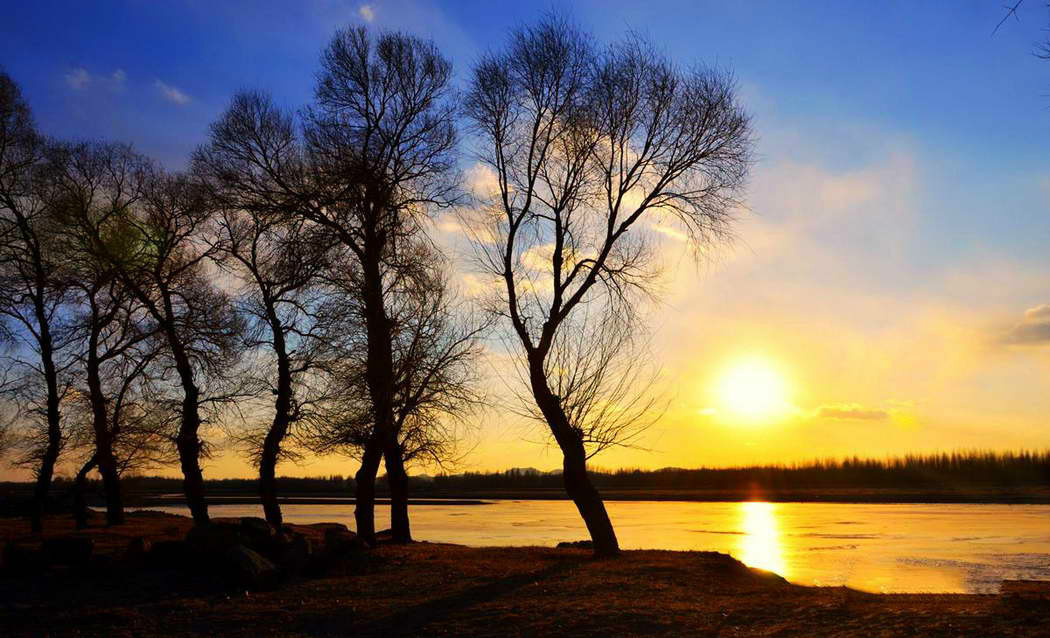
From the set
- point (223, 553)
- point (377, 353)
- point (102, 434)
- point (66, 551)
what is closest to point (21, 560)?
point (66, 551)

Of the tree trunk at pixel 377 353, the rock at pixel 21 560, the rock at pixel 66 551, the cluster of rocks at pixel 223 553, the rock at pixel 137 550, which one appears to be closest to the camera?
the cluster of rocks at pixel 223 553

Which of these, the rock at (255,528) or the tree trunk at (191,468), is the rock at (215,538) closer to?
the rock at (255,528)

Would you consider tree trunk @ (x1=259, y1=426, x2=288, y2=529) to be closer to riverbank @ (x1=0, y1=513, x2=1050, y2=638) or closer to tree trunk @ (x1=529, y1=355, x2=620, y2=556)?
riverbank @ (x1=0, y1=513, x2=1050, y2=638)

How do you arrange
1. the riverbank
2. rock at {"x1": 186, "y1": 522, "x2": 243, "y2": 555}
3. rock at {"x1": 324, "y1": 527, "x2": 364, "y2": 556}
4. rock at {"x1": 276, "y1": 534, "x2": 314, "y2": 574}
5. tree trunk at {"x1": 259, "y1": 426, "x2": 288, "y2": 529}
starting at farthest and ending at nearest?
tree trunk at {"x1": 259, "y1": 426, "x2": 288, "y2": 529}
rock at {"x1": 324, "y1": 527, "x2": 364, "y2": 556}
rock at {"x1": 186, "y1": 522, "x2": 243, "y2": 555}
rock at {"x1": 276, "y1": 534, "x2": 314, "y2": 574}
the riverbank

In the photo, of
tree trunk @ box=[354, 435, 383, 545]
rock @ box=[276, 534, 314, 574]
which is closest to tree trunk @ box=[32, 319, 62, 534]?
tree trunk @ box=[354, 435, 383, 545]

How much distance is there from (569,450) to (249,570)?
6.70 m

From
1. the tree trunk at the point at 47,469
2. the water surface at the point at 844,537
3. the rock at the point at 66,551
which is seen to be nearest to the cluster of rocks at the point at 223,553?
the rock at the point at 66,551

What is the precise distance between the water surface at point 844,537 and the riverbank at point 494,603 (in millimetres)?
3861

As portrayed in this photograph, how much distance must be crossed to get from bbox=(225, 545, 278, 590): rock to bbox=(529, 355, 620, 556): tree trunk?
6080 millimetres

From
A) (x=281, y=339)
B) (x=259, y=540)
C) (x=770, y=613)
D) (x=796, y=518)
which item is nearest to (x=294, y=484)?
(x=796, y=518)

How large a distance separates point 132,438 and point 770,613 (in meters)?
24.4

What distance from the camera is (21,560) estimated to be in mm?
17031

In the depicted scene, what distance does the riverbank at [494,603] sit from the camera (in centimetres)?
1132

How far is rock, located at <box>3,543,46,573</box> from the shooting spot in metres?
17.0
